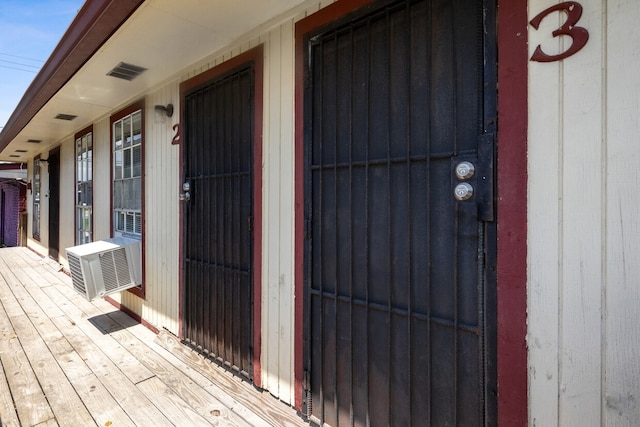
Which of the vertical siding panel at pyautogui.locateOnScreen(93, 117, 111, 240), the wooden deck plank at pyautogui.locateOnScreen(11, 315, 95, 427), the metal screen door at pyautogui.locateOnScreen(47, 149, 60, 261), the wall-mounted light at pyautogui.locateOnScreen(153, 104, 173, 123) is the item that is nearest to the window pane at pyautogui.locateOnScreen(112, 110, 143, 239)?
the vertical siding panel at pyautogui.locateOnScreen(93, 117, 111, 240)

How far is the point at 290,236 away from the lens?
207cm

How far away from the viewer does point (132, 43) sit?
7.90 feet

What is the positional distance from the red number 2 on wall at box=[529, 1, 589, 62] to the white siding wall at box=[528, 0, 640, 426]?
17 millimetres

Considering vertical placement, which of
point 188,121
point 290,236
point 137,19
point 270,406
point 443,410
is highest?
point 137,19

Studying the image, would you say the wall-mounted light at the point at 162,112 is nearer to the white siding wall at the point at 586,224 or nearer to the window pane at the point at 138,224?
the window pane at the point at 138,224

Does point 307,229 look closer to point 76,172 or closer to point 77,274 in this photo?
point 77,274

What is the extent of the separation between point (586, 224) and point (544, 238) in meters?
0.13

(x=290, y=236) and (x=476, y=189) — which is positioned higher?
(x=476, y=189)

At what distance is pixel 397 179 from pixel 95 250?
126 inches

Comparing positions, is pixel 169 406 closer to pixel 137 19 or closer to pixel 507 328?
pixel 507 328

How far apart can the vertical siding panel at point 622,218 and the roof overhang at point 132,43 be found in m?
1.56

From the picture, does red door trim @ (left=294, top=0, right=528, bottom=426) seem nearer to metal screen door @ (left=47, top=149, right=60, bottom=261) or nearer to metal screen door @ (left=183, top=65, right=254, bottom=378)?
metal screen door @ (left=183, top=65, right=254, bottom=378)

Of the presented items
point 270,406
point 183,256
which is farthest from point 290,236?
point 183,256

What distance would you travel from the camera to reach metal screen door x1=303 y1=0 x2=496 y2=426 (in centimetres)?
133
